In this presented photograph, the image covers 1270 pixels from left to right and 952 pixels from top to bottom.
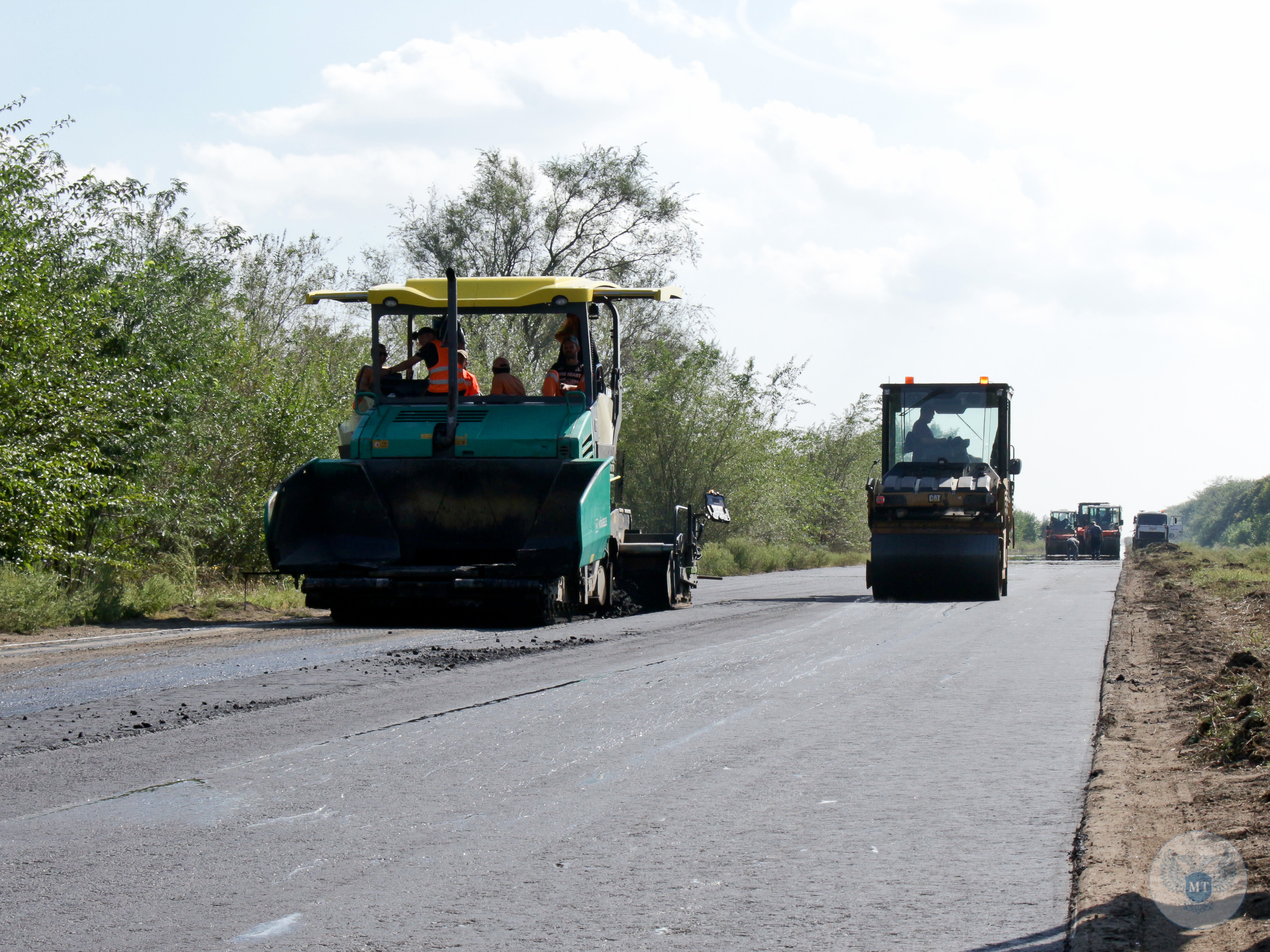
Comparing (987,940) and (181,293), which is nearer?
(987,940)

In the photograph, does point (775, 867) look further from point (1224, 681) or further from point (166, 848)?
point (1224, 681)

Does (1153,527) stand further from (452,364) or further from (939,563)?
(452,364)

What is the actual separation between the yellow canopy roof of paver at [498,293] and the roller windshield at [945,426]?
26.6ft

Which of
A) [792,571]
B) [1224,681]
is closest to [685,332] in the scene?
[792,571]

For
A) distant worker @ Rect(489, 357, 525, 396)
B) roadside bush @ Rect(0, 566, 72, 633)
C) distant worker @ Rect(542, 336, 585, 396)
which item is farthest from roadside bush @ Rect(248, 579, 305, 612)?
distant worker @ Rect(542, 336, 585, 396)

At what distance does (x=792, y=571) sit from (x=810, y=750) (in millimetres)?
28795

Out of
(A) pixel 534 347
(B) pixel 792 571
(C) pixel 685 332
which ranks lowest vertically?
(B) pixel 792 571

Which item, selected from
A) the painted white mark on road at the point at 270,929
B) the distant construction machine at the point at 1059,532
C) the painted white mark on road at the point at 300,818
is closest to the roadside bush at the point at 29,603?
the painted white mark on road at the point at 300,818

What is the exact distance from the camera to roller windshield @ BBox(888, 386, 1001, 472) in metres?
21.3

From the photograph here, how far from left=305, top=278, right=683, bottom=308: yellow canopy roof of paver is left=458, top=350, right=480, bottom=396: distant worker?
1.82 feet

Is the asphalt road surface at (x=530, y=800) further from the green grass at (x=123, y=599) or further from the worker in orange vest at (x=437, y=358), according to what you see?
the worker in orange vest at (x=437, y=358)

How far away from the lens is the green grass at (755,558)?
3488 cm

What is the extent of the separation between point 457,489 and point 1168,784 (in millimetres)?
8477

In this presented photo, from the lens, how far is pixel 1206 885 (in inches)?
171
